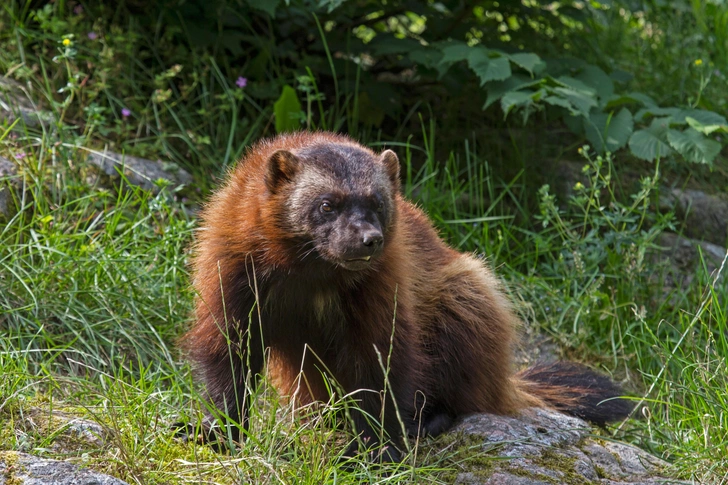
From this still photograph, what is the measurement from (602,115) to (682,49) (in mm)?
2107

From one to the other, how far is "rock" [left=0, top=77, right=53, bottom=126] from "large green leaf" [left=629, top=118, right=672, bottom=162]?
3490 millimetres

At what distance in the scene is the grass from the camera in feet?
10.7

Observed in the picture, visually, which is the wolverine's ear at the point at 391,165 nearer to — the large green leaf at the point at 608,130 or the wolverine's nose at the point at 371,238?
the wolverine's nose at the point at 371,238

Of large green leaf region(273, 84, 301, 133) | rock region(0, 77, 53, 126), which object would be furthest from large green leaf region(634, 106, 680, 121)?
rock region(0, 77, 53, 126)

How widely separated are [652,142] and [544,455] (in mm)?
2406

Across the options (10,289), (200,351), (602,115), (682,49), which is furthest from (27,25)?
(682,49)

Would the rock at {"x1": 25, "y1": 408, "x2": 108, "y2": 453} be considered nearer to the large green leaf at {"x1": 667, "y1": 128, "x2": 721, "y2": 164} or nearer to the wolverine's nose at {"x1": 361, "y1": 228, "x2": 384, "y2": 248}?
the wolverine's nose at {"x1": 361, "y1": 228, "x2": 384, "y2": 248}

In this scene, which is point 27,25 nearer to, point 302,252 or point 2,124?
point 2,124

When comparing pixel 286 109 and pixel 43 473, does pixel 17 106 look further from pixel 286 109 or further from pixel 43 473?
pixel 43 473

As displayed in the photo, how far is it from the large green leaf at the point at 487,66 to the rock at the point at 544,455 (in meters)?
1.95

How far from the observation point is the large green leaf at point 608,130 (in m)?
5.39

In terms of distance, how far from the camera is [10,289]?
437 centimetres

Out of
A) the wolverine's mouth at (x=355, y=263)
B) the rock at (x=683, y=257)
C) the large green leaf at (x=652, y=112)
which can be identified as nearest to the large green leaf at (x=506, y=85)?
the large green leaf at (x=652, y=112)

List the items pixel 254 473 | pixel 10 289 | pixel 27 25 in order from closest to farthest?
pixel 254 473 → pixel 10 289 → pixel 27 25
